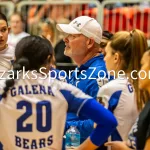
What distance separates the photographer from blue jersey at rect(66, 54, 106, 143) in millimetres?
4277

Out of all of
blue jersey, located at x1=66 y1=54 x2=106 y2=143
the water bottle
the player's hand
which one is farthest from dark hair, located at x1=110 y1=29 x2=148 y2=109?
the water bottle

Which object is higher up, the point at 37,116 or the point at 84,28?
the point at 84,28

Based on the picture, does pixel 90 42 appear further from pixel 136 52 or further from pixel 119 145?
pixel 119 145

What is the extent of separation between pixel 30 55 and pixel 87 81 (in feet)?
3.14

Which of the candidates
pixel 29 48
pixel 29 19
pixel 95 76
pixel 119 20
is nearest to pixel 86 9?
pixel 119 20

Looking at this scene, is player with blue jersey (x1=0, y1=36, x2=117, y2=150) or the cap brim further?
the cap brim

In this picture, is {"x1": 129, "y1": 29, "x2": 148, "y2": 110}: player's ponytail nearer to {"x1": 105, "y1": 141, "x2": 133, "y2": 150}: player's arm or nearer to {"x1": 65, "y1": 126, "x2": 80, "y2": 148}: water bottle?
{"x1": 105, "y1": 141, "x2": 133, "y2": 150}: player's arm

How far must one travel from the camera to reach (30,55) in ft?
11.7

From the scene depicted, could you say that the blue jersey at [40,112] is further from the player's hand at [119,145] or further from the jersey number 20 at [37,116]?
the player's hand at [119,145]

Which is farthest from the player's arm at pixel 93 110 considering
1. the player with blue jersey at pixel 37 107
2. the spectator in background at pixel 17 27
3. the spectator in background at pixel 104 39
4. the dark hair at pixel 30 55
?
the spectator in background at pixel 17 27

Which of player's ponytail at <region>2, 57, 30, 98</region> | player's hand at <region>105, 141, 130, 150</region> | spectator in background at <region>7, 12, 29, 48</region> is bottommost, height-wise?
spectator in background at <region>7, 12, 29, 48</region>

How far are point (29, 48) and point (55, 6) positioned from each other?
18.7ft

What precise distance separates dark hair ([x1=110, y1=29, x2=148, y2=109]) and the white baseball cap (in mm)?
505

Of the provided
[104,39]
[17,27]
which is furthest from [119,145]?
[17,27]
